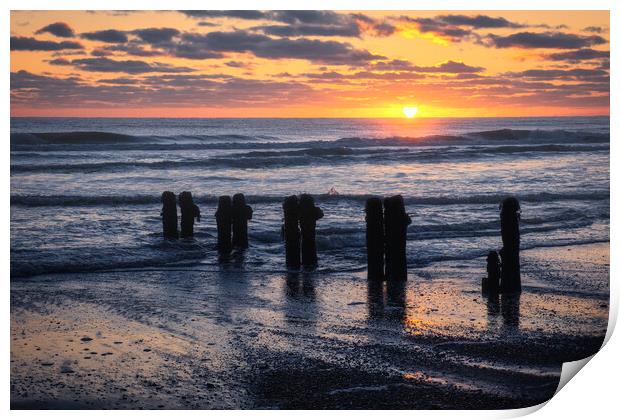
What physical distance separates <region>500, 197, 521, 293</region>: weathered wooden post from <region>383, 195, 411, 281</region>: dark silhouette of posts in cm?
100

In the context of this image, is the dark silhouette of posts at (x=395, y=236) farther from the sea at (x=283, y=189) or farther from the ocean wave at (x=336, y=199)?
the ocean wave at (x=336, y=199)

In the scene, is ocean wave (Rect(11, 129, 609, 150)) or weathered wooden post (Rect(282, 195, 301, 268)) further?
ocean wave (Rect(11, 129, 609, 150))

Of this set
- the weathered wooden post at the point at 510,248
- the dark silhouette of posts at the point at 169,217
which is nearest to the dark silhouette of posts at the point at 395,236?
the weathered wooden post at the point at 510,248

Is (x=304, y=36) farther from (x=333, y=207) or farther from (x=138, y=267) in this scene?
(x=333, y=207)

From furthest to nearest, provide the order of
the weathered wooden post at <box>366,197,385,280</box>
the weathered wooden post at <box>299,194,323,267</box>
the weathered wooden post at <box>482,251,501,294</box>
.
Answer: the weathered wooden post at <box>299,194,323,267</box> → the weathered wooden post at <box>366,197,385,280</box> → the weathered wooden post at <box>482,251,501,294</box>

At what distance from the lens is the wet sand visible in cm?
507

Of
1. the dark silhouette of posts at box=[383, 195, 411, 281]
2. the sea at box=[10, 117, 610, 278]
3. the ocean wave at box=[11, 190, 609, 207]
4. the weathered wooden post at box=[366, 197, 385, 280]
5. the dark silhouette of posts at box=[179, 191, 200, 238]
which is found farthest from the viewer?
the ocean wave at box=[11, 190, 609, 207]

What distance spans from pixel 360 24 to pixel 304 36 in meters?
0.70

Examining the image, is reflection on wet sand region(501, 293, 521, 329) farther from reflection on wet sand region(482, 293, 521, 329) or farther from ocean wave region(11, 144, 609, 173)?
ocean wave region(11, 144, 609, 173)

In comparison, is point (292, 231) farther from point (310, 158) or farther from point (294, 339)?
point (310, 158)

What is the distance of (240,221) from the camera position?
967 cm

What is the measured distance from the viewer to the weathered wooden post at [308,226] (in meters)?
8.35

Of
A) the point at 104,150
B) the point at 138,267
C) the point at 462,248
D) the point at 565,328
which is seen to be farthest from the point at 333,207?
the point at 104,150

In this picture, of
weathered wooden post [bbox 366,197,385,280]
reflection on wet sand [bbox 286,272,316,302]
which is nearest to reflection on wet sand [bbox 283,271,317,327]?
reflection on wet sand [bbox 286,272,316,302]
